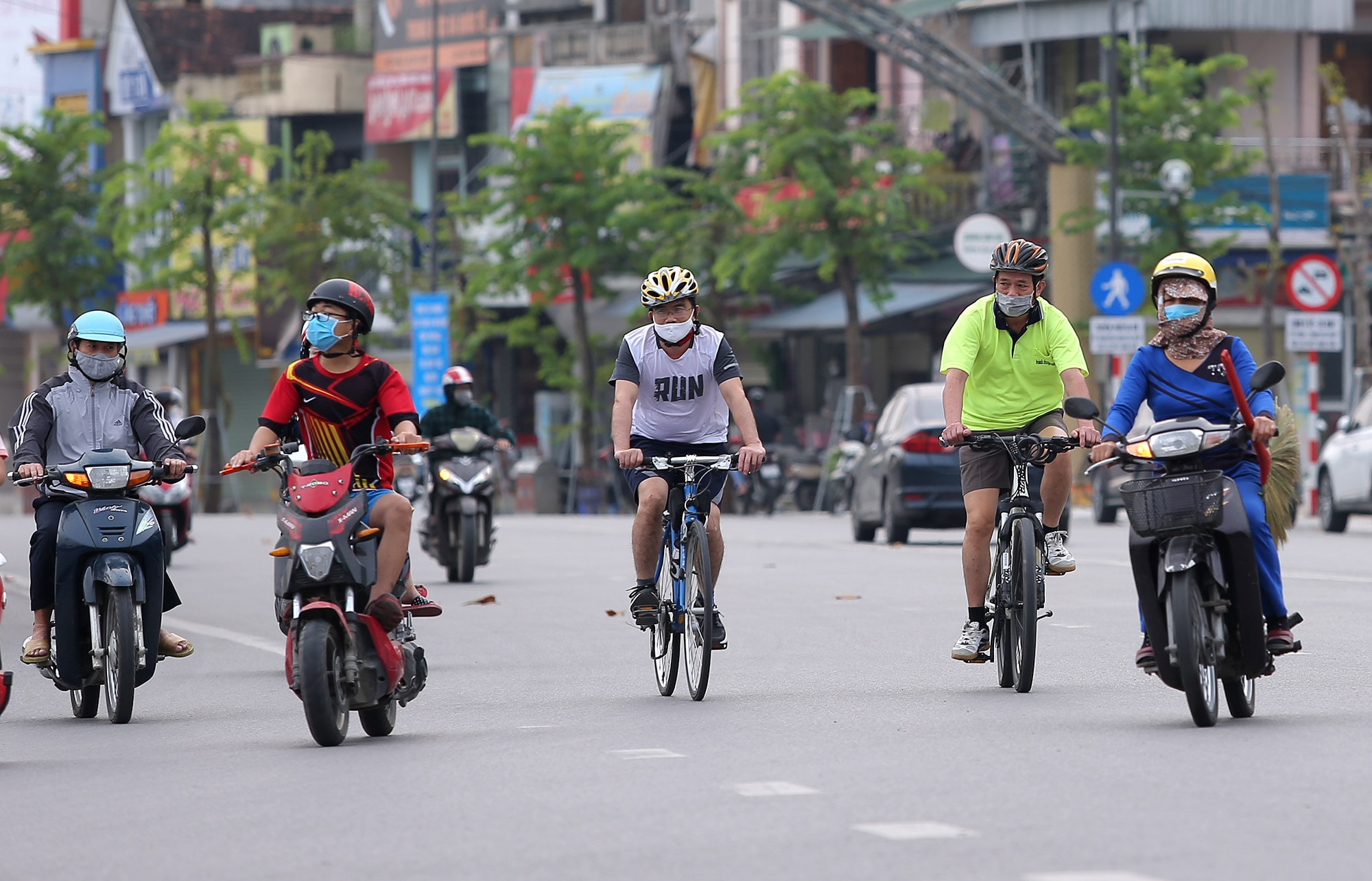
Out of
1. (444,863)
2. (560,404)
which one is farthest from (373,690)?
(560,404)

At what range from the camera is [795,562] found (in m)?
21.1

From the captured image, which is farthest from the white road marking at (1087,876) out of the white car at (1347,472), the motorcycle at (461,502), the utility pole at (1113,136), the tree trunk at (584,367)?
the tree trunk at (584,367)

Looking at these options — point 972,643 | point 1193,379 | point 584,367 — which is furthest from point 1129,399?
point 584,367

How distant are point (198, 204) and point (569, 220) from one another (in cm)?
835

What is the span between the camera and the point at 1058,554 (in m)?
10.3

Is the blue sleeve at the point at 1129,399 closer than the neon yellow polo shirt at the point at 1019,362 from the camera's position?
Yes

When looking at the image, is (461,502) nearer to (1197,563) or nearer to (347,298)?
(347,298)

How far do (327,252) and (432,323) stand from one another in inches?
346

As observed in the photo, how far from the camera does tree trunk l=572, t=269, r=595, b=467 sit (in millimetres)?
44969

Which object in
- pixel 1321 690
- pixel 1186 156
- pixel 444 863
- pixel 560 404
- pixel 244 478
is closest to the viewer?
pixel 444 863

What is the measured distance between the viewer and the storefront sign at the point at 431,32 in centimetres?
5494

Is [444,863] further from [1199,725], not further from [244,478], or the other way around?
[244,478]

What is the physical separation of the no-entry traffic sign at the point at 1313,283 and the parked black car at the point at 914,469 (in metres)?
8.21

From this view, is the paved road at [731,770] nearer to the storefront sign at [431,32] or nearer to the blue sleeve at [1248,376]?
the blue sleeve at [1248,376]
